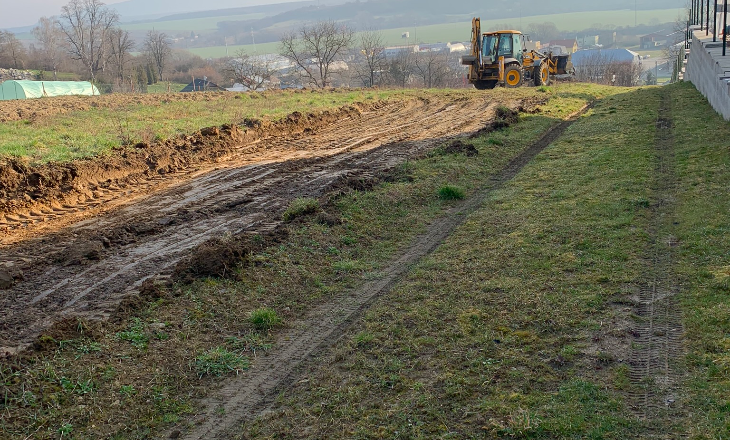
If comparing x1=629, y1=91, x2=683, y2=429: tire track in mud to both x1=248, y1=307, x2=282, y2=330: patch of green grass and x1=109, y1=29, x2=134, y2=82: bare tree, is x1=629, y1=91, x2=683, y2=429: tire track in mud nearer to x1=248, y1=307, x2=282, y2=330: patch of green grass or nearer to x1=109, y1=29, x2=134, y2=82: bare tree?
x1=248, y1=307, x2=282, y2=330: patch of green grass

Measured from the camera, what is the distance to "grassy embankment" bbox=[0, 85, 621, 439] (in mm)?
5004

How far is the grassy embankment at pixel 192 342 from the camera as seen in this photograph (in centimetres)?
500

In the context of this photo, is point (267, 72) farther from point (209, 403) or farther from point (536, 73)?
point (209, 403)

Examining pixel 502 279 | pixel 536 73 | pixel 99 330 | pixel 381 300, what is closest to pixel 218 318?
pixel 99 330

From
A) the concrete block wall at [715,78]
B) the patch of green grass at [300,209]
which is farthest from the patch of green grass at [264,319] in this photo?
the concrete block wall at [715,78]

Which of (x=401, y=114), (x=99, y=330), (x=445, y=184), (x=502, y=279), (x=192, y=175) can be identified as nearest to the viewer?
(x=99, y=330)

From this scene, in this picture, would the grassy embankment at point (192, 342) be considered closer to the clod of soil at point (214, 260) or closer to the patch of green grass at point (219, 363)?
the patch of green grass at point (219, 363)

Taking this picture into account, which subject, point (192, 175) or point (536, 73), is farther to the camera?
point (536, 73)

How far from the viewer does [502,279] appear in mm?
7250

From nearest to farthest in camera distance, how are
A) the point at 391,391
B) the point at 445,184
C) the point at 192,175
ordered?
the point at 391,391, the point at 445,184, the point at 192,175

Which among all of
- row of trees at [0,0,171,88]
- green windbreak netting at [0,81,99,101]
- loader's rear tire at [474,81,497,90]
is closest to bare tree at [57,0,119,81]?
row of trees at [0,0,171,88]

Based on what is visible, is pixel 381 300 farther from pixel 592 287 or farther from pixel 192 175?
pixel 192 175

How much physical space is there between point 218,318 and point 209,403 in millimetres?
1524

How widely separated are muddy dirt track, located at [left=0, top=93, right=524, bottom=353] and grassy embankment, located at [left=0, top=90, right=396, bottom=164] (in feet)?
6.62
